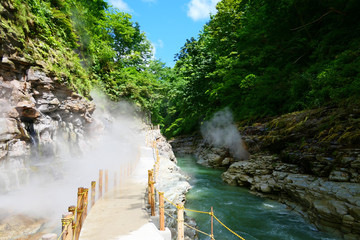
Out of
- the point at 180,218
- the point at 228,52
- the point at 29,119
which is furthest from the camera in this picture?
the point at 228,52

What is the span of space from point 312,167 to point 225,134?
467 inches

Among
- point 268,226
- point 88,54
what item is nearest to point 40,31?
point 88,54

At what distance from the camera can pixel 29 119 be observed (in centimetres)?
816

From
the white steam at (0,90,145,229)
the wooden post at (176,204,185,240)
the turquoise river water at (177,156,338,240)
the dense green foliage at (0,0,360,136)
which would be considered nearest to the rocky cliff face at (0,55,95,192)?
the white steam at (0,90,145,229)

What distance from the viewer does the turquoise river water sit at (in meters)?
7.39

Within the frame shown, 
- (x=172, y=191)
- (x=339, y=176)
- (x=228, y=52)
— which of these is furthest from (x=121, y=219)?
(x=228, y=52)

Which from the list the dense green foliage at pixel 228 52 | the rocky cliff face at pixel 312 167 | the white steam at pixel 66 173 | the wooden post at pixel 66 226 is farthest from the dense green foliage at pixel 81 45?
the rocky cliff face at pixel 312 167

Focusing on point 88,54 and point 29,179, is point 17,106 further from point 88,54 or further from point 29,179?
point 88,54

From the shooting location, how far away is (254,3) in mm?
18969

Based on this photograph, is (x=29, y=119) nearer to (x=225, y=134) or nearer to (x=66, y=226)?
(x=66, y=226)

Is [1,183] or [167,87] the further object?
[167,87]

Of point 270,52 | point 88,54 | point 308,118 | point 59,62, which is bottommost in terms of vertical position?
point 308,118

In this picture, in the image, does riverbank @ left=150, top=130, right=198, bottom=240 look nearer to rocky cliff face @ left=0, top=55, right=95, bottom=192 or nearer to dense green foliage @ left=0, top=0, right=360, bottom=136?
rocky cliff face @ left=0, top=55, right=95, bottom=192

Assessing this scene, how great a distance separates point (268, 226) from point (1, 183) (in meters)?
10.6
